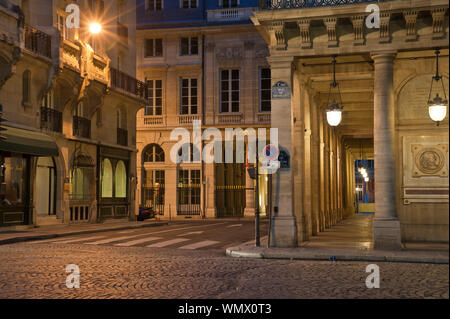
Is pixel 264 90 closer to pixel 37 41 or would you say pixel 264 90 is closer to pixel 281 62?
pixel 37 41

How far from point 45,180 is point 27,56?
20.0ft

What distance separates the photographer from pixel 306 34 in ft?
50.8

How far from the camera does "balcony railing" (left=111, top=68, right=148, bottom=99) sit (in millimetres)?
33816

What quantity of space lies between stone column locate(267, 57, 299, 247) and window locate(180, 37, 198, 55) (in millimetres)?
30213

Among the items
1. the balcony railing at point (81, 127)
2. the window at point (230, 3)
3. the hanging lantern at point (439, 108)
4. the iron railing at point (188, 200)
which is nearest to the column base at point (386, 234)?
the hanging lantern at point (439, 108)

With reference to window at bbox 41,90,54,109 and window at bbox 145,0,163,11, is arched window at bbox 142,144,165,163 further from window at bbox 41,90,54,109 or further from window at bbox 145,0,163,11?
window at bbox 41,90,54,109

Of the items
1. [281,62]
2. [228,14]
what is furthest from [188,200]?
[281,62]

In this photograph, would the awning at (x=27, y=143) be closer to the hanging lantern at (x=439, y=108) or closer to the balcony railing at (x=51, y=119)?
the balcony railing at (x=51, y=119)

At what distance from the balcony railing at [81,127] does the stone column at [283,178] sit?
16761 millimetres

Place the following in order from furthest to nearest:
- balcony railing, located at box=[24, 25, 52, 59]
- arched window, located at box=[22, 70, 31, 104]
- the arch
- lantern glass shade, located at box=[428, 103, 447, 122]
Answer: the arch → arched window, located at box=[22, 70, 31, 104] → balcony railing, located at box=[24, 25, 52, 59] → lantern glass shade, located at box=[428, 103, 447, 122]

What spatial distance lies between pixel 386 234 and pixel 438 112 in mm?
10468

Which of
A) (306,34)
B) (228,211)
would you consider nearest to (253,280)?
(306,34)

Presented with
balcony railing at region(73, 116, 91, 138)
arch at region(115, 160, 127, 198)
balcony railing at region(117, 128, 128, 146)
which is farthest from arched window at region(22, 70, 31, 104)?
arch at region(115, 160, 127, 198)

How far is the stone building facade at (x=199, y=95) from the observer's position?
4391 cm
